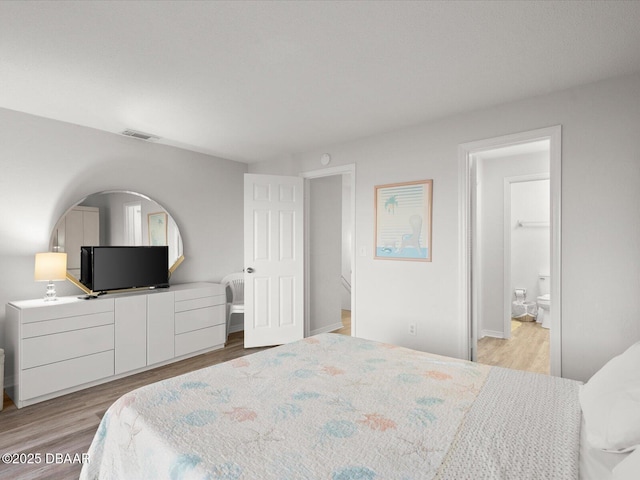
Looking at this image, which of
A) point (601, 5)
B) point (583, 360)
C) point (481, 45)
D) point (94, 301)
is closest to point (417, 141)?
point (481, 45)

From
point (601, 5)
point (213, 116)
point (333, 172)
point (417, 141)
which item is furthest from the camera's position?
point (333, 172)

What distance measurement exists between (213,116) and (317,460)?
3002 mm

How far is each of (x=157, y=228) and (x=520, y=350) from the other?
4.50 metres

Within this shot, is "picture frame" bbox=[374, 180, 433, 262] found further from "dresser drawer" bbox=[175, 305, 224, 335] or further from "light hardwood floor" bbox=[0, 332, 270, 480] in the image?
"light hardwood floor" bbox=[0, 332, 270, 480]

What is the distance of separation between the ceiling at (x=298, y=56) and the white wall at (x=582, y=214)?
176 millimetres

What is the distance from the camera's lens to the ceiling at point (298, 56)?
1796 mm

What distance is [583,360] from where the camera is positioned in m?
2.61

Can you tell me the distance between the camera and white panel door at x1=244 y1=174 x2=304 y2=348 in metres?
4.26

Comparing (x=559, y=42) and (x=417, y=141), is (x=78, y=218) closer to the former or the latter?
(x=417, y=141)

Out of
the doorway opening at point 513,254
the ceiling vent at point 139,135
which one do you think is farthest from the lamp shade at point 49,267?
the doorway opening at point 513,254

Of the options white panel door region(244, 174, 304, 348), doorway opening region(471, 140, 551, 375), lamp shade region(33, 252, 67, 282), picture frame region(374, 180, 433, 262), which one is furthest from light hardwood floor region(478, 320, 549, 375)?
lamp shade region(33, 252, 67, 282)

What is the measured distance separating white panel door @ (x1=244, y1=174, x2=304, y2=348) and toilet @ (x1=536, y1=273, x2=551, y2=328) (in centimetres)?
351

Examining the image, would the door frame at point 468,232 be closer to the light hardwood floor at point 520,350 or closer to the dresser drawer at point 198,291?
the light hardwood floor at point 520,350

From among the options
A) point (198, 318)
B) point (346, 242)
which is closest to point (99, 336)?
point (198, 318)
